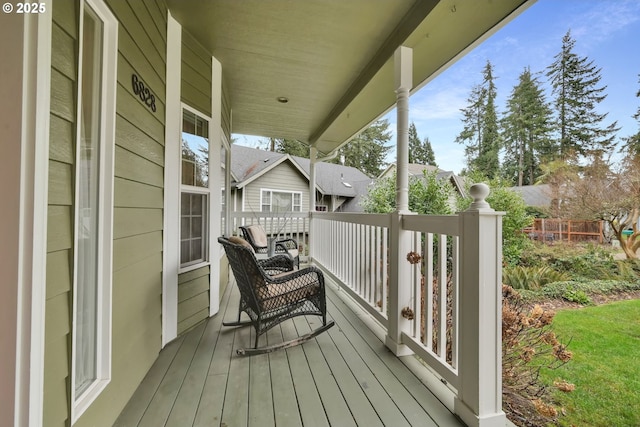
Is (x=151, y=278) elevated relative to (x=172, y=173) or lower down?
lower down

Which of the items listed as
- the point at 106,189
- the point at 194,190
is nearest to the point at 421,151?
the point at 194,190

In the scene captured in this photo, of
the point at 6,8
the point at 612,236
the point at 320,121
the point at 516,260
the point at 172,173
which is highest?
the point at 320,121

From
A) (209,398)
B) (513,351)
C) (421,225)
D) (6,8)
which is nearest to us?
(6,8)

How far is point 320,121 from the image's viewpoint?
506 centimetres

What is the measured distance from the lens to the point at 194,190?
2.66 m

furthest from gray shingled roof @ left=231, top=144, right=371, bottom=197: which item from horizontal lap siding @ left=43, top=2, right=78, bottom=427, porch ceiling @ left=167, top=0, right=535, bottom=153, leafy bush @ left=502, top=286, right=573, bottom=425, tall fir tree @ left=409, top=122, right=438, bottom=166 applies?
tall fir tree @ left=409, top=122, right=438, bottom=166

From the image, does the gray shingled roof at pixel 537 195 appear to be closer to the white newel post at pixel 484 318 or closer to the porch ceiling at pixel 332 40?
the porch ceiling at pixel 332 40

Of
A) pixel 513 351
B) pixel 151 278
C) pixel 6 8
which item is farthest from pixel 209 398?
pixel 513 351

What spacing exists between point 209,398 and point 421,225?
1766 millimetres

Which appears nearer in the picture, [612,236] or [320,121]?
[320,121]

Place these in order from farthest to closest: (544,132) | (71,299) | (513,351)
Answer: (544,132) → (513,351) → (71,299)

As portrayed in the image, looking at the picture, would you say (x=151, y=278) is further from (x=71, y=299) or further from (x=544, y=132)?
(x=544, y=132)

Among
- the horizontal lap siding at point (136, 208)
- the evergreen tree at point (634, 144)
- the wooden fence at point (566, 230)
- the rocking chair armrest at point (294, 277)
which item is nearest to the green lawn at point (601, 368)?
the rocking chair armrest at point (294, 277)

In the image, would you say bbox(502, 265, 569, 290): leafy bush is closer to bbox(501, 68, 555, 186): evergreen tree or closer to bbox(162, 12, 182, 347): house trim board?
bbox(162, 12, 182, 347): house trim board
